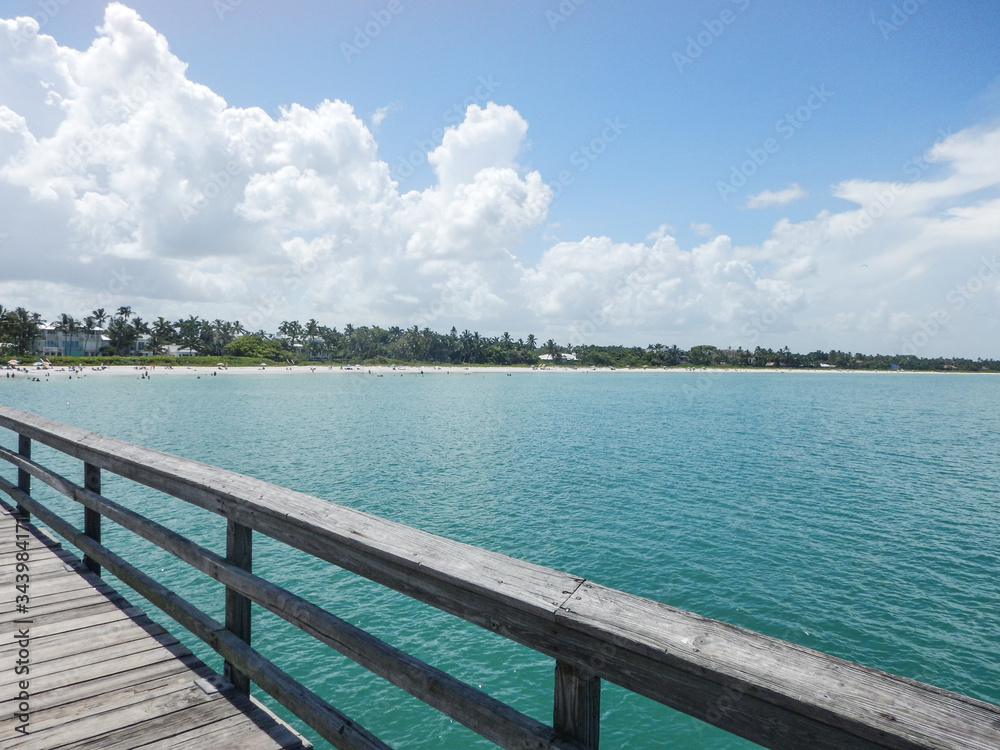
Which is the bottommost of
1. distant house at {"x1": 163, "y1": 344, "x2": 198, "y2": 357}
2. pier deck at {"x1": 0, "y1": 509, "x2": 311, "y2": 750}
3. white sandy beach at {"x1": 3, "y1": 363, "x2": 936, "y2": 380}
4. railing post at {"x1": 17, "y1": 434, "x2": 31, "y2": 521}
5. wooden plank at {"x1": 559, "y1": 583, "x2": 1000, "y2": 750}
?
white sandy beach at {"x1": 3, "y1": 363, "x2": 936, "y2": 380}

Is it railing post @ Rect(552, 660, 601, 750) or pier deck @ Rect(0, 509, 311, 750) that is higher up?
railing post @ Rect(552, 660, 601, 750)

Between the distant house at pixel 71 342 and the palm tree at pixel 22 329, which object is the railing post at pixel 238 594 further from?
the distant house at pixel 71 342

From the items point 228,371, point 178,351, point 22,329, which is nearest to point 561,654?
point 228,371

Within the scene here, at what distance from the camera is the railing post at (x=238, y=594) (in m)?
3.10

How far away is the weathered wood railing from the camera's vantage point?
4.08 ft

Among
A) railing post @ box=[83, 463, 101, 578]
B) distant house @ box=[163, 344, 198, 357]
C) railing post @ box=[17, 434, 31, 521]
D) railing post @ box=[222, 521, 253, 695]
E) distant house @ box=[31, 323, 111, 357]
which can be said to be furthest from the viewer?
distant house @ box=[163, 344, 198, 357]

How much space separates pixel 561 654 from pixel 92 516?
16.5ft

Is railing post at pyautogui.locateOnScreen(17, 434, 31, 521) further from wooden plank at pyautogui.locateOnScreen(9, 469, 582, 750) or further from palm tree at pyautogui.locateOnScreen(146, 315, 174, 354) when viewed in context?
palm tree at pyautogui.locateOnScreen(146, 315, 174, 354)

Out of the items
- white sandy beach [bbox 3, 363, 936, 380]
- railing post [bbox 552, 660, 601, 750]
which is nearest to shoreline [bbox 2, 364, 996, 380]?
white sandy beach [bbox 3, 363, 936, 380]

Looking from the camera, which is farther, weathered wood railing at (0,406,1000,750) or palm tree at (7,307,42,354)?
palm tree at (7,307,42,354)

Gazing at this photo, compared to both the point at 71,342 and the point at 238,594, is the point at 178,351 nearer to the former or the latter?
the point at 71,342

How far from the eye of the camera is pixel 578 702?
1.71m

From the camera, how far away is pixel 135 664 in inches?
142

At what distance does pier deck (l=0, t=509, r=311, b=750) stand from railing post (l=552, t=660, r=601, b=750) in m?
1.87
